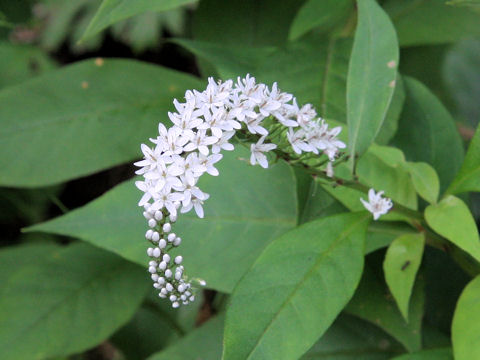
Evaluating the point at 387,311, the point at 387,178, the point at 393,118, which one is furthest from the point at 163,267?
the point at 393,118

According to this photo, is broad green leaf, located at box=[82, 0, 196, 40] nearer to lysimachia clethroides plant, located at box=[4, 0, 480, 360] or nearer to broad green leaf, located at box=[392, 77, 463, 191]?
lysimachia clethroides plant, located at box=[4, 0, 480, 360]

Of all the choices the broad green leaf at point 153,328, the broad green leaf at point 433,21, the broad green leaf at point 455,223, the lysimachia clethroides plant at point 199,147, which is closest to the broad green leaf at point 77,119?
the broad green leaf at point 153,328

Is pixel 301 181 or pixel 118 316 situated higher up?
pixel 301 181

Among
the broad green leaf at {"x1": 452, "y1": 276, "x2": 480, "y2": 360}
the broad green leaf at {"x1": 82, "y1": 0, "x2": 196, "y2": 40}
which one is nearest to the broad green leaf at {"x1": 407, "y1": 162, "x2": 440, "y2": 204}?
the broad green leaf at {"x1": 452, "y1": 276, "x2": 480, "y2": 360}

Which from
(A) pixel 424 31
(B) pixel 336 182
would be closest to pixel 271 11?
(A) pixel 424 31

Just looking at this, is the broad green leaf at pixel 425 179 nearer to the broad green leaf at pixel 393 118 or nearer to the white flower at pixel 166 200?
the broad green leaf at pixel 393 118

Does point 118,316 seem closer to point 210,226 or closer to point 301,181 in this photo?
point 210,226

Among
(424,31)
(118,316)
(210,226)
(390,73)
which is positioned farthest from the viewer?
(424,31)
